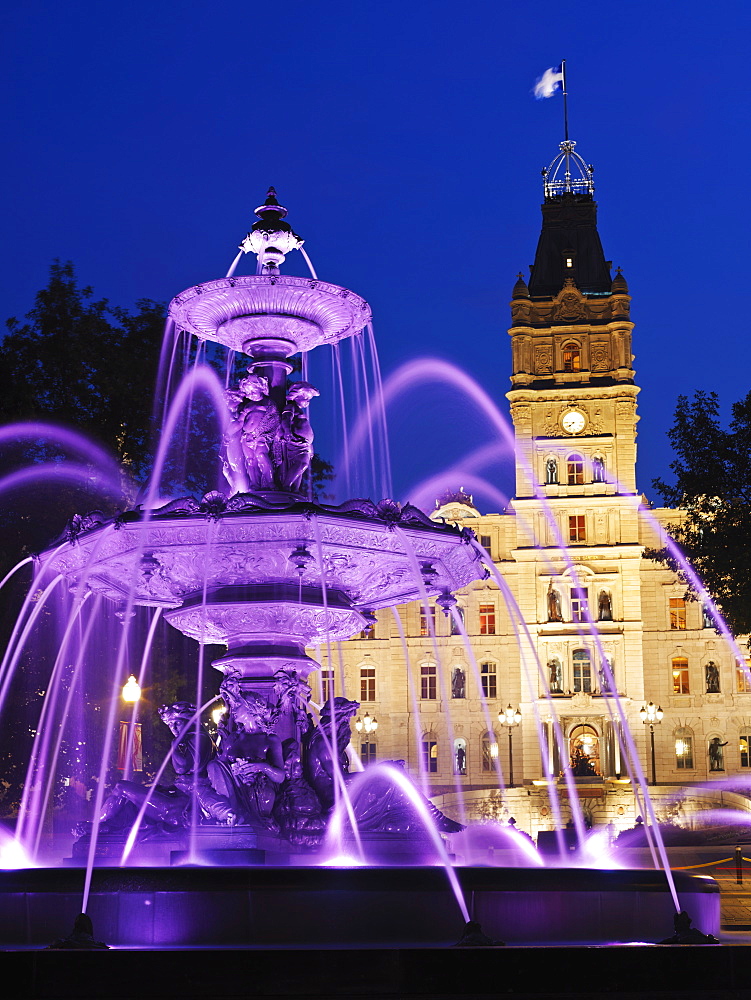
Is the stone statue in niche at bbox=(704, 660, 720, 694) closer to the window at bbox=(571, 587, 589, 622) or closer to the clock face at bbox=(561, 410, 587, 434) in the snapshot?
the window at bbox=(571, 587, 589, 622)

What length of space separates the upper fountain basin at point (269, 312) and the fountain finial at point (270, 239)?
0.79 metres

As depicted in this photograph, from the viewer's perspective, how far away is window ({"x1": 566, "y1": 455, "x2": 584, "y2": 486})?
64062mm

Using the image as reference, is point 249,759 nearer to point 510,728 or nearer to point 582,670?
point 510,728

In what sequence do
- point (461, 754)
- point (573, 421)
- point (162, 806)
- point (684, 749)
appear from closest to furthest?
point (162, 806) → point (684, 749) → point (461, 754) → point (573, 421)

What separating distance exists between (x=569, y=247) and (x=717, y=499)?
4415 centimetres

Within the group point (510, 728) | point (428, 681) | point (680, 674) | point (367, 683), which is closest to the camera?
point (510, 728)

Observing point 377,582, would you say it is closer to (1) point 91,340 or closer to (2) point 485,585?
(1) point 91,340

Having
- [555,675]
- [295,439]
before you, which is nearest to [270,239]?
[295,439]

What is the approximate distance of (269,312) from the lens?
13.4 m

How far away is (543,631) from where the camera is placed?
61312 mm

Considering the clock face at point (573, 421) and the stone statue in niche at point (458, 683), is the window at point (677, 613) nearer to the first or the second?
the clock face at point (573, 421)

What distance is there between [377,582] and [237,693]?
6.04 ft

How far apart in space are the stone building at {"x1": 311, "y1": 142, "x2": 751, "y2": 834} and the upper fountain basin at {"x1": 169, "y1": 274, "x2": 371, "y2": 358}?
45516mm

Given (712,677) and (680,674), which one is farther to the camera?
(680,674)
